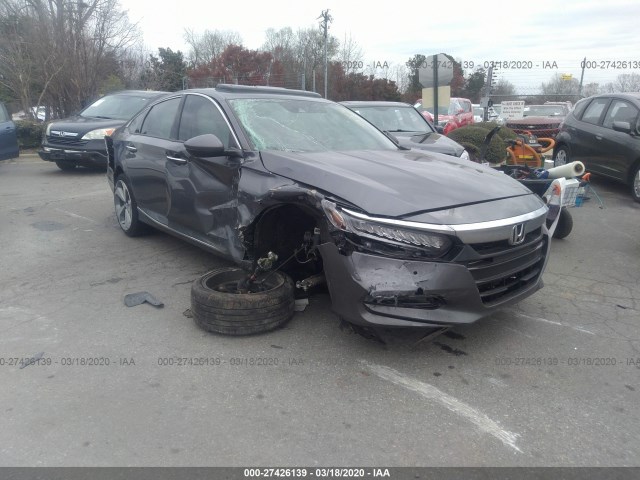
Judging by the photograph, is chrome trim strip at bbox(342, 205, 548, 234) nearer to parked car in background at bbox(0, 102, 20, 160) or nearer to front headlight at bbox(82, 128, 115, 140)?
front headlight at bbox(82, 128, 115, 140)

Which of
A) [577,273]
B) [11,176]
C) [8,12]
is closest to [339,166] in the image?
[577,273]

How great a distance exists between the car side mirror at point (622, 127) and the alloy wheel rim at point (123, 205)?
24.4 feet

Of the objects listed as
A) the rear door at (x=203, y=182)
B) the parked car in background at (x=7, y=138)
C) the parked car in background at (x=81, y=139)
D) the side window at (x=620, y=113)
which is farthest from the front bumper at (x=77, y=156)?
the side window at (x=620, y=113)

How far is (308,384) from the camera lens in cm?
343

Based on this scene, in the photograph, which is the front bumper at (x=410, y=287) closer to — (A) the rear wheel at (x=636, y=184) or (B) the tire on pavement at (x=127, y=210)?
(B) the tire on pavement at (x=127, y=210)

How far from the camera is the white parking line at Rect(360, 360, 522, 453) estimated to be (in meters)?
2.92

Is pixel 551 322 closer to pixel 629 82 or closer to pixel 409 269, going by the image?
pixel 409 269

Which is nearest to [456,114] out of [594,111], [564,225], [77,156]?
[594,111]

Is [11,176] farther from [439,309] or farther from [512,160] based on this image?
[439,309]

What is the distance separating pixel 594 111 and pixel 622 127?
53.6 inches

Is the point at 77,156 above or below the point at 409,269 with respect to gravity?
below

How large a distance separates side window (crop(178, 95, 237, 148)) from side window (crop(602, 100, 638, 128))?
7.05 meters

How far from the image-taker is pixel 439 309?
3.43 meters

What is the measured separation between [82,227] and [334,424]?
18.1ft
